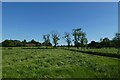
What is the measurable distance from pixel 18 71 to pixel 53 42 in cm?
12060

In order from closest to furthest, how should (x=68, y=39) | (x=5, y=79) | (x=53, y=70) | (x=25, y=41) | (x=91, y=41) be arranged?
(x=5, y=79) < (x=53, y=70) < (x=68, y=39) < (x=91, y=41) < (x=25, y=41)

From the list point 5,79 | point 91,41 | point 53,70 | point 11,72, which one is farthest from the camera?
point 91,41

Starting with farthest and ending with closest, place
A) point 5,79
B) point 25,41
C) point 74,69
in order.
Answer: point 25,41, point 74,69, point 5,79

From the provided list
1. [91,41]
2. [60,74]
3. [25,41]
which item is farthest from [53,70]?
[25,41]

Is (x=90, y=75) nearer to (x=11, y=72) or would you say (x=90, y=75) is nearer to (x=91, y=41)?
(x=11, y=72)

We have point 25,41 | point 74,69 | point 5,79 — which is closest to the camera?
point 5,79

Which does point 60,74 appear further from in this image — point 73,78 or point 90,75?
point 90,75

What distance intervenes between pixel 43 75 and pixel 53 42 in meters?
121

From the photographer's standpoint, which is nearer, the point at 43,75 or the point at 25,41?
the point at 43,75

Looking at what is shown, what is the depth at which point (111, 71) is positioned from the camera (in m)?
24.6

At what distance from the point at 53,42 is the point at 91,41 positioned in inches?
971

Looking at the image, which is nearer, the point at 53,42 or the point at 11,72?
the point at 11,72

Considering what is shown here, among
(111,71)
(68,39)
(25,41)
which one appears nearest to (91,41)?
(68,39)

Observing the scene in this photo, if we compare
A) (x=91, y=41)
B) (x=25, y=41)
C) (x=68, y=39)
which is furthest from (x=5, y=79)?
(x=25, y=41)
